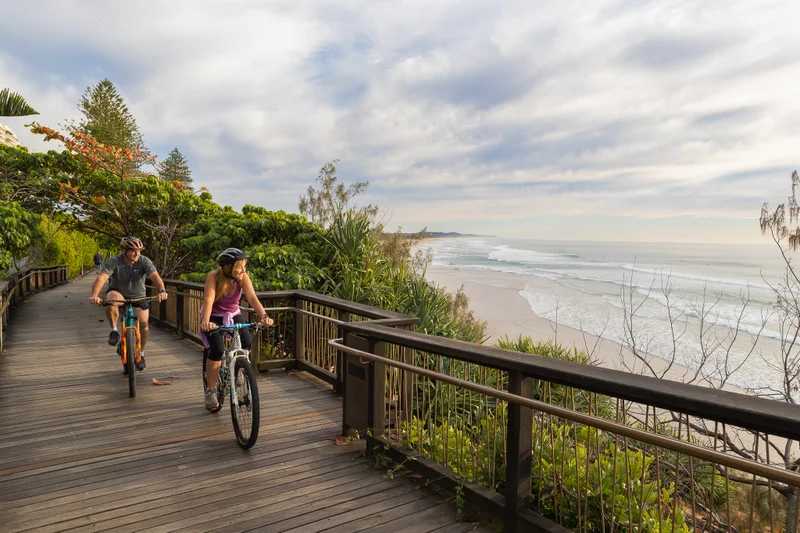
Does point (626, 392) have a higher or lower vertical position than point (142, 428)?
higher

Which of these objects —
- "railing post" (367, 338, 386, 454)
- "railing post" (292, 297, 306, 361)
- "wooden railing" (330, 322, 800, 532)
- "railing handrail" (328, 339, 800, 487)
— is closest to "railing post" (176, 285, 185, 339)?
"railing post" (292, 297, 306, 361)

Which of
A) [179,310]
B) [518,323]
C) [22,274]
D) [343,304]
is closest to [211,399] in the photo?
[343,304]

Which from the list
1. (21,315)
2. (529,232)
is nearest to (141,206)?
(21,315)

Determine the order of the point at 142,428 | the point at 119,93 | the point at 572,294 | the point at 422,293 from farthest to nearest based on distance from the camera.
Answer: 1. the point at 119,93
2. the point at 572,294
3. the point at 422,293
4. the point at 142,428

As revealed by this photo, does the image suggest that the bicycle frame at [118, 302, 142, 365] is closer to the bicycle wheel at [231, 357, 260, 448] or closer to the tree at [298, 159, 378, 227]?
the bicycle wheel at [231, 357, 260, 448]

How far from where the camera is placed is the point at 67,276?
27266mm

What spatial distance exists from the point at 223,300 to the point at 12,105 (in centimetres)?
987

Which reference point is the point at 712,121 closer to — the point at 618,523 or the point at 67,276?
the point at 618,523

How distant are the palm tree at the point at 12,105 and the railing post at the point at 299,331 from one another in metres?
8.79

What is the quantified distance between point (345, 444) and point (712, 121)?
2569cm

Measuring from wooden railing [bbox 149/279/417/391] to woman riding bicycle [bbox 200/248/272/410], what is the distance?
2.72ft

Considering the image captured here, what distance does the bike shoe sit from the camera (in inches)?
178

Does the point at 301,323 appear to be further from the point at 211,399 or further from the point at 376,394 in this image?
the point at 376,394

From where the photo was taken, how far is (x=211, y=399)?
454cm
